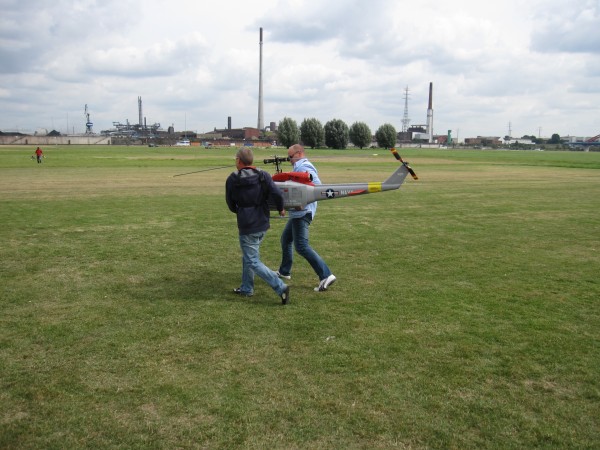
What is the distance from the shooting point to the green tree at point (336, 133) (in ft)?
416

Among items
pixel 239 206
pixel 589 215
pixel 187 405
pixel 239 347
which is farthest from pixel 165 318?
pixel 589 215

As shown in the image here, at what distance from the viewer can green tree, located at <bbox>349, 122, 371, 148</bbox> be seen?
133 m

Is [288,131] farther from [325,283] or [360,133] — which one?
[325,283]

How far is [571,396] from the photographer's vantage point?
500cm

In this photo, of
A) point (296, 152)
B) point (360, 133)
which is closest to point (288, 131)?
point (360, 133)

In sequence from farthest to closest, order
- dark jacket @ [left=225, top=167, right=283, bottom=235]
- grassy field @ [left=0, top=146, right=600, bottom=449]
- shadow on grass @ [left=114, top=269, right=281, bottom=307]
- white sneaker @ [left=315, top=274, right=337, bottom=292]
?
1. white sneaker @ [left=315, top=274, right=337, bottom=292]
2. shadow on grass @ [left=114, top=269, right=281, bottom=307]
3. dark jacket @ [left=225, top=167, right=283, bottom=235]
4. grassy field @ [left=0, top=146, right=600, bottom=449]

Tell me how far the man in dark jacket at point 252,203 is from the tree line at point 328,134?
372 ft

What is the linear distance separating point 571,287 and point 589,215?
10.3 metres

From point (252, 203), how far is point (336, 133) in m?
122

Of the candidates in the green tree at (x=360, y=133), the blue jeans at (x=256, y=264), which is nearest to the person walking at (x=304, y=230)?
the blue jeans at (x=256, y=264)

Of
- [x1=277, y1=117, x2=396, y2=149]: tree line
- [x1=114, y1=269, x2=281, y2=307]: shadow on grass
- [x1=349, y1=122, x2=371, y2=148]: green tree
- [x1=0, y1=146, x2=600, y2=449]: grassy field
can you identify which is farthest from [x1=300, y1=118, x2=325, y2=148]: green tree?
[x1=114, y1=269, x2=281, y2=307]: shadow on grass

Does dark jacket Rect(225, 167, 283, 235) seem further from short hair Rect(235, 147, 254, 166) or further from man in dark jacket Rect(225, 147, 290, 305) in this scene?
short hair Rect(235, 147, 254, 166)

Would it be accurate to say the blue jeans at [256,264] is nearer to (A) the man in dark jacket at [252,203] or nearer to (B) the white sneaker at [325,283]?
(A) the man in dark jacket at [252,203]

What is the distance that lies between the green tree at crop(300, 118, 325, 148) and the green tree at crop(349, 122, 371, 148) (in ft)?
40.3
